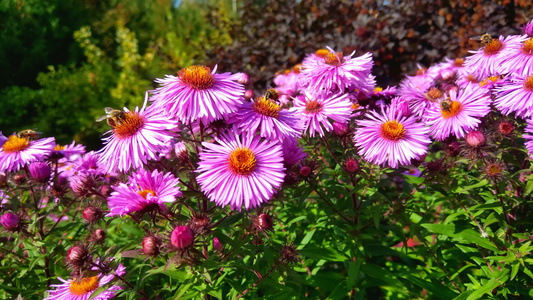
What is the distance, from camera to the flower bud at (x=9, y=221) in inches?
67.1

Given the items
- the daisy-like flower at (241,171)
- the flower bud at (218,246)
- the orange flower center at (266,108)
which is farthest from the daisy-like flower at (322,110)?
the flower bud at (218,246)

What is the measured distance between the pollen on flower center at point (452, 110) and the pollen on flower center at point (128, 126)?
4.37 ft

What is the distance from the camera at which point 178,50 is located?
24.7 feet

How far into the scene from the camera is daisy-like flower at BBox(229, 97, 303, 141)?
1421mm

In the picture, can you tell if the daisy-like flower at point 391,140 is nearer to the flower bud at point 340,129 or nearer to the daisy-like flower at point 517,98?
the flower bud at point 340,129

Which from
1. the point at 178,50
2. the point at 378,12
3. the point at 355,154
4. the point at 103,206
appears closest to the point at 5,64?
the point at 178,50

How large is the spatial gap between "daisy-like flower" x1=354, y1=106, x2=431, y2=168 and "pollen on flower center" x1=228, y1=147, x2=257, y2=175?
525 mm

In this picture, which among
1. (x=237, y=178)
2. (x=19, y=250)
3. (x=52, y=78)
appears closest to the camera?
(x=237, y=178)

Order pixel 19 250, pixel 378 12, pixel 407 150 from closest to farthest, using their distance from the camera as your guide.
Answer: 1. pixel 407 150
2. pixel 19 250
3. pixel 378 12

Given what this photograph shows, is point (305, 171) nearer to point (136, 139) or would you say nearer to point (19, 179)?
point (136, 139)

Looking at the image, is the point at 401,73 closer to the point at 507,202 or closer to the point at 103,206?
the point at 507,202

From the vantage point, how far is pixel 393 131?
5.56 ft

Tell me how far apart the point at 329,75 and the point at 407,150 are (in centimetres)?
50

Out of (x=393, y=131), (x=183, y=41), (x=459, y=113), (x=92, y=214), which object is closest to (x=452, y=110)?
(x=459, y=113)
